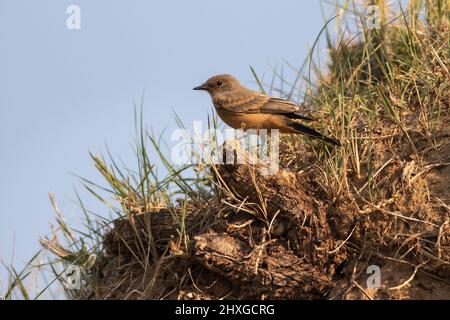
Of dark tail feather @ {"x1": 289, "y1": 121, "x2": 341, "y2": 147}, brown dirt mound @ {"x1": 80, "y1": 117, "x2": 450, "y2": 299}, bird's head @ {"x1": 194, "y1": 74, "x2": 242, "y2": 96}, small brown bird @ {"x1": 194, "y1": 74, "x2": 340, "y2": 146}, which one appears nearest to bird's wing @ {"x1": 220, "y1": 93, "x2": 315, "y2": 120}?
small brown bird @ {"x1": 194, "y1": 74, "x2": 340, "y2": 146}

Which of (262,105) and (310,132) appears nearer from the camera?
(310,132)

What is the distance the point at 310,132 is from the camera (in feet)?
22.2

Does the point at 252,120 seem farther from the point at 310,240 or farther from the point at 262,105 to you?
the point at 310,240

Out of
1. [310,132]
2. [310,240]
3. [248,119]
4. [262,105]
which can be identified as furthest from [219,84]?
[310,240]

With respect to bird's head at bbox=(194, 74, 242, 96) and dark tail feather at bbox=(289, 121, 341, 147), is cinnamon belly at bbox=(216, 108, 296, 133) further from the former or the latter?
bird's head at bbox=(194, 74, 242, 96)

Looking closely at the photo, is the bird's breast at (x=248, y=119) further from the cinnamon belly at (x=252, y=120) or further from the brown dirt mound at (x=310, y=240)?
the brown dirt mound at (x=310, y=240)

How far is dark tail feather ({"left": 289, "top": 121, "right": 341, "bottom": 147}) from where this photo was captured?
637cm

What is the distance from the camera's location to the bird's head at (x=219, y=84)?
8.70 m

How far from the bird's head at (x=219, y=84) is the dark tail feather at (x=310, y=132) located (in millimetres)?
1723

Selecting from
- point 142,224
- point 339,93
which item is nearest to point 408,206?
point 339,93

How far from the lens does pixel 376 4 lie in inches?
341

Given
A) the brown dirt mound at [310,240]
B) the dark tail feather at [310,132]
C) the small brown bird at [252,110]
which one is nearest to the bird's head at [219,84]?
the small brown bird at [252,110]

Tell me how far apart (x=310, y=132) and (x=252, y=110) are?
3.93ft

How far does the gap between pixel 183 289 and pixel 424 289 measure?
1717mm
